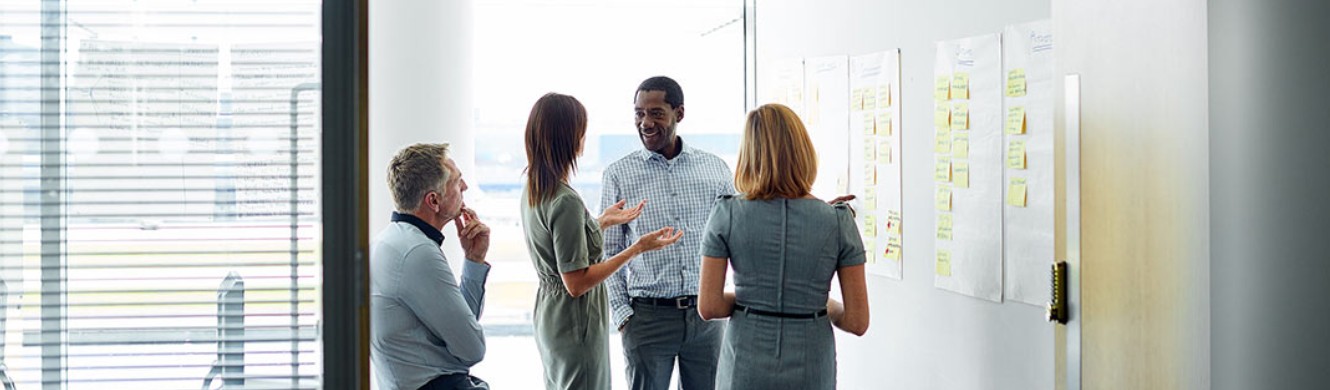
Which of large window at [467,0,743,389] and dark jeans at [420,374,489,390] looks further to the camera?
large window at [467,0,743,389]

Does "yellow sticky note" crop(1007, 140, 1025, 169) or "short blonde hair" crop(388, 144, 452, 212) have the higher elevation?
"yellow sticky note" crop(1007, 140, 1025, 169)

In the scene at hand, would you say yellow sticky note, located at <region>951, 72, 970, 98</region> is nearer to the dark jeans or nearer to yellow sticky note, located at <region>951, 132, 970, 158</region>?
yellow sticky note, located at <region>951, 132, 970, 158</region>

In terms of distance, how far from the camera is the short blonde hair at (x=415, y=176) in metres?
2.55

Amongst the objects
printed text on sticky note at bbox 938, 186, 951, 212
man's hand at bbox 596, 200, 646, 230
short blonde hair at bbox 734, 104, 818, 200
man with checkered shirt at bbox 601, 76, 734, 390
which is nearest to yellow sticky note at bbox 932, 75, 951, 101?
printed text on sticky note at bbox 938, 186, 951, 212

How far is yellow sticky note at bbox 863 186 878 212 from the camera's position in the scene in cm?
401

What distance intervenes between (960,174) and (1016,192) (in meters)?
0.30

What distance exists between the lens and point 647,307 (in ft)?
11.6

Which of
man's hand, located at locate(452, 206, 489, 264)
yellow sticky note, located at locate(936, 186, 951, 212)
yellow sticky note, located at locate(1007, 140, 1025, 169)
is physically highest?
yellow sticky note, located at locate(1007, 140, 1025, 169)

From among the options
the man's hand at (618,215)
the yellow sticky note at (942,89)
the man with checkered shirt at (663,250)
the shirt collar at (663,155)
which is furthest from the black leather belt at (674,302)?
the yellow sticky note at (942,89)

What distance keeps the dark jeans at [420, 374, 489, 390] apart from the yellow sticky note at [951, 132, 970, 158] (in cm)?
162

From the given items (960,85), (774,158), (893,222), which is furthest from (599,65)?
(774,158)

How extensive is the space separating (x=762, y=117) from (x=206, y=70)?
1.46m

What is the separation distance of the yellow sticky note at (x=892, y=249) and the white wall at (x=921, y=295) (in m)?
0.06

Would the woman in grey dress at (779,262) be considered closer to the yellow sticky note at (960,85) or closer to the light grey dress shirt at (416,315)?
the light grey dress shirt at (416,315)
